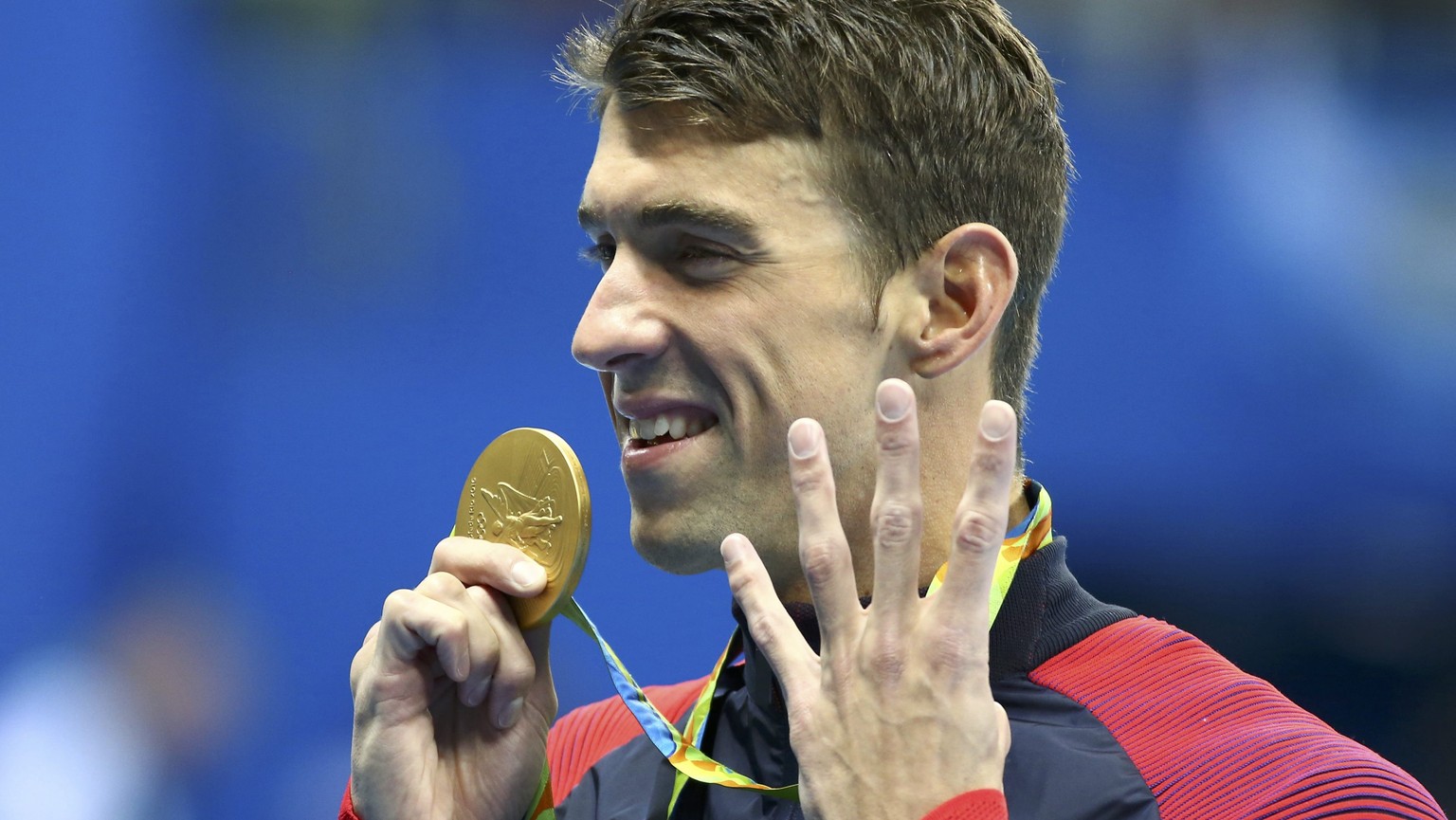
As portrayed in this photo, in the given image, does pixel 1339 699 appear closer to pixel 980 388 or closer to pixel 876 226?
pixel 980 388

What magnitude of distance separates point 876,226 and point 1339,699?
256 centimetres

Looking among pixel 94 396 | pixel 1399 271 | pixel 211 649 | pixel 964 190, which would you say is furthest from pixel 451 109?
pixel 1399 271

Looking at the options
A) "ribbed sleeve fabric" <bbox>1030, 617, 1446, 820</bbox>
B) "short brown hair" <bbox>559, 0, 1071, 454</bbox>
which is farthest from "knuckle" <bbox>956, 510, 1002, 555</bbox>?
"short brown hair" <bbox>559, 0, 1071, 454</bbox>

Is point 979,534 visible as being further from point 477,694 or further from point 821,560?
point 477,694

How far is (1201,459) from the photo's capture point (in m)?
4.08

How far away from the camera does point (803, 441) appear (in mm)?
1663

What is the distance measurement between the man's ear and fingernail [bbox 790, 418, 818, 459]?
62cm

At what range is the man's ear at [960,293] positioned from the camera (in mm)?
2252

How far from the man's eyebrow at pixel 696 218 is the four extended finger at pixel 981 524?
27.5 inches

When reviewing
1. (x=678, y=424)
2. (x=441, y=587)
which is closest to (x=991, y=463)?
(x=678, y=424)

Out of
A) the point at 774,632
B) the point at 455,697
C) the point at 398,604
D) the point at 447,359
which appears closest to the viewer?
the point at 774,632

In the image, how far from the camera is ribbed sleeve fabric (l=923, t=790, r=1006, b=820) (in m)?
1.58

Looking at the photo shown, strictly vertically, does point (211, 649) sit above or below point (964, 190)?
below

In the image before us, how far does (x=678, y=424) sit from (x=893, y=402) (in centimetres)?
70
